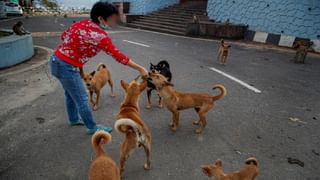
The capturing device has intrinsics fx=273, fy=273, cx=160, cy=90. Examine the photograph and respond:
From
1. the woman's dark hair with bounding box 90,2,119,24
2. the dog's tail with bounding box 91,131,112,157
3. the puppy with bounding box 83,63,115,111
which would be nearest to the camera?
the dog's tail with bounding box 91,131,112,157

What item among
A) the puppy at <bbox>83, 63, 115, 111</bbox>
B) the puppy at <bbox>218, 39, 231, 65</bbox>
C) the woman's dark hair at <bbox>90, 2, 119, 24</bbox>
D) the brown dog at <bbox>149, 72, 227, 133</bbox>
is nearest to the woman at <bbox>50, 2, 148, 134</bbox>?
the woman's dark hair at <bbox>90, 2, 119, 24</bbox>

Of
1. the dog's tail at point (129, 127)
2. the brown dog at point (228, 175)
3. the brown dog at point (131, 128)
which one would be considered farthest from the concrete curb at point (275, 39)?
the dog's tail at point (129, 127)

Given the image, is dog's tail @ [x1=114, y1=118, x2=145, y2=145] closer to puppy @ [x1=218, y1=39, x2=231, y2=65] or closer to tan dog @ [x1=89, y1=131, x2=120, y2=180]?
tan dog @ [x1=89, y1=131, x2=120, y2=180]

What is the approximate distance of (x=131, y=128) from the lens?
3359 mm

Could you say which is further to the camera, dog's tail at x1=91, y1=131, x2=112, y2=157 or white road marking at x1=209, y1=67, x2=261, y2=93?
white road marking at x1=209, y1=67, x2=261, y2=93

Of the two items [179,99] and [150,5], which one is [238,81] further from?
[150,5]

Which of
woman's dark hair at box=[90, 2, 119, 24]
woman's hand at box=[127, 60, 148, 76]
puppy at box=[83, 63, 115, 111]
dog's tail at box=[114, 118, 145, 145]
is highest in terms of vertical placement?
woman's dark hair at box=[90, 2, 119, 24]

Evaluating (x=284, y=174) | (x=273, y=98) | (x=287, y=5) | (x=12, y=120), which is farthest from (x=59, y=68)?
(x=287, y=5)

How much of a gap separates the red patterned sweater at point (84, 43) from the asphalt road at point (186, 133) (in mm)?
1442

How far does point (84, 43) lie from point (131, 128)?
1408mm

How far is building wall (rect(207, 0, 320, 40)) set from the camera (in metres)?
14.3

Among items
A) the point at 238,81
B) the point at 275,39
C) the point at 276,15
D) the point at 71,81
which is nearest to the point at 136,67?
the point at 71,81

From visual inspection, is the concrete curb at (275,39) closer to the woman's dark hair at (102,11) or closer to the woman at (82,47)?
the woman at (82,47)

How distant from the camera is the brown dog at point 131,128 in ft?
10.7
